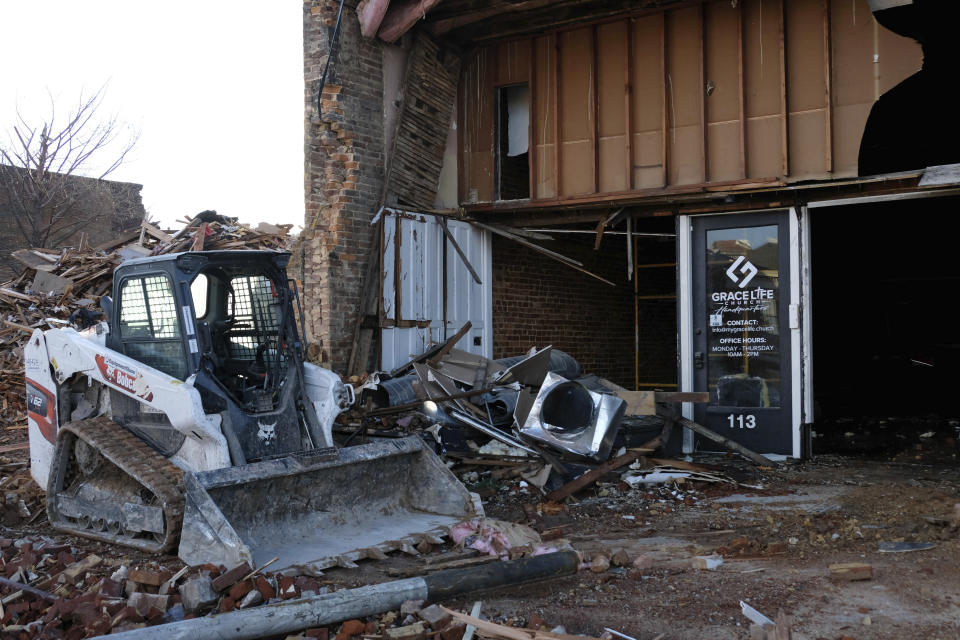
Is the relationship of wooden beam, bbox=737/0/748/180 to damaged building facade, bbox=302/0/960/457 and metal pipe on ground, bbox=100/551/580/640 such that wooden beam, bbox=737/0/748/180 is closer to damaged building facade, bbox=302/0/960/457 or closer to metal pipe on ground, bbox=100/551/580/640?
damaged building facade, bbox=302/0/960/457

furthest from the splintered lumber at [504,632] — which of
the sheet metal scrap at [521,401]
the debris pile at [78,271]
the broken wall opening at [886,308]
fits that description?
the broken wall opening at [886,308]

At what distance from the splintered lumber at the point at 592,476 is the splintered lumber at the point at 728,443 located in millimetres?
1040

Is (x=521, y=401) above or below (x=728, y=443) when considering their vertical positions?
above

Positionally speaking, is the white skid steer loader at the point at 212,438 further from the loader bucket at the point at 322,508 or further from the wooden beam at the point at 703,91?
the wooden beam at the point at 703,91

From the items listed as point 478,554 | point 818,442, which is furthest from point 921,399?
point 478,554

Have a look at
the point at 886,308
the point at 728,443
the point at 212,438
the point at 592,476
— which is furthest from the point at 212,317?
the point at 886,308

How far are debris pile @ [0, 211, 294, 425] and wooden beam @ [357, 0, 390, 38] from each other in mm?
4665

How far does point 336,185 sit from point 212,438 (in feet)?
18.5

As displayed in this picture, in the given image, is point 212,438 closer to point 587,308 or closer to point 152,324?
point 152,324

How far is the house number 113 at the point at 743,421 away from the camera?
10938mm

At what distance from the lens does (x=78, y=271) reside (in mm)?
15188

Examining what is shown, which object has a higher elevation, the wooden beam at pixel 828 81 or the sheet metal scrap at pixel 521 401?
the wooden beam at pixel 828 81

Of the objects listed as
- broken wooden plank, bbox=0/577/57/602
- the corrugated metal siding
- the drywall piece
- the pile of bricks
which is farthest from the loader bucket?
the drywall piece

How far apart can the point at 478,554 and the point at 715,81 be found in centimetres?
713
